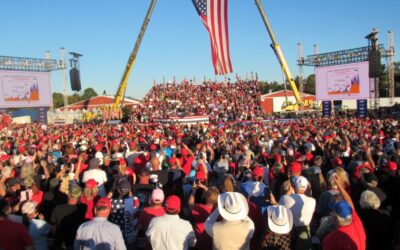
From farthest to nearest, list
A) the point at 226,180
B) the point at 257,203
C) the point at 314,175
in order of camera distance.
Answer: the point at 314,175 < the point at 257,203 < the point at 226,180

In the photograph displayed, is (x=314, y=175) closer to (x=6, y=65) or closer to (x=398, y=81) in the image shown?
(x=6, y=65)

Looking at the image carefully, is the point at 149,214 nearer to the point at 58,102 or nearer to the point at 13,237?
the point at 13,237

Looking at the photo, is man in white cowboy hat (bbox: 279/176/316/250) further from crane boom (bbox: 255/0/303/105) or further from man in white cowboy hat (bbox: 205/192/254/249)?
crane boom (bbox: 255/0/303/105)

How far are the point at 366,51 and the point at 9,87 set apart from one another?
3304cm

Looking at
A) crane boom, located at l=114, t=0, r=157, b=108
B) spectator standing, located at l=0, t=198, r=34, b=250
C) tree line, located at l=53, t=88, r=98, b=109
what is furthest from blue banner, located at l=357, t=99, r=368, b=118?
tree line, located at l=53, t=88, r=98, b=109

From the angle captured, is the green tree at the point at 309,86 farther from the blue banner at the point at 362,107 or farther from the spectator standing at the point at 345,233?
the spectator standing at the point at 345,233

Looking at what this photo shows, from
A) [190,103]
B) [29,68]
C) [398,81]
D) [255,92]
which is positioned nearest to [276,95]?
[398,81]

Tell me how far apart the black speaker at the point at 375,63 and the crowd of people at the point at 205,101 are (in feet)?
34.6

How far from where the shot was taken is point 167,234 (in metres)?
3.56

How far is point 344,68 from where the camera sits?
33500 millimetres

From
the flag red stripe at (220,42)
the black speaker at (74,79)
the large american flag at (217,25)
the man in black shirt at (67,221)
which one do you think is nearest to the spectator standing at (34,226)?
the man in black shirt at (67,221)

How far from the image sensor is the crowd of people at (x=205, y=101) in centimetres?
3516

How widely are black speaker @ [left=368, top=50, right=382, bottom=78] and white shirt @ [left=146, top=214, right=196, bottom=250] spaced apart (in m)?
30.2

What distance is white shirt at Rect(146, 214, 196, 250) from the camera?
356 centimetres
